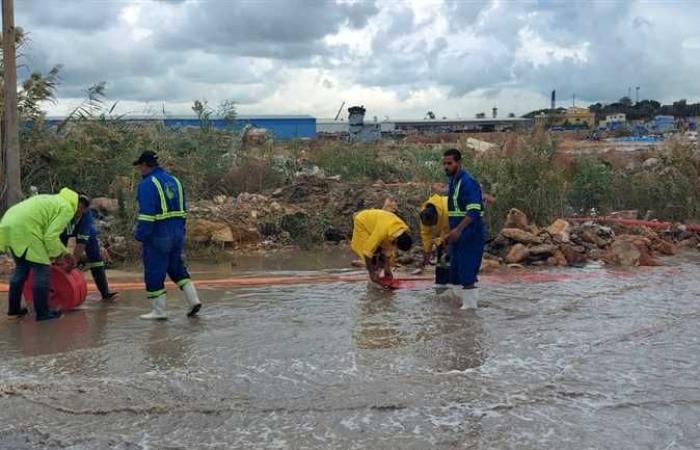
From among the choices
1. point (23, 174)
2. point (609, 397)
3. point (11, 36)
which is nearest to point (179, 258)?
point (609, 397)

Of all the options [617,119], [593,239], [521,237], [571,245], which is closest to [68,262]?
[521,237]

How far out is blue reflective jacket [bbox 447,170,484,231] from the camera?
8.09 metres

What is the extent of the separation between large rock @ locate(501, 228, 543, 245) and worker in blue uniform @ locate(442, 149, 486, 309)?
418cm

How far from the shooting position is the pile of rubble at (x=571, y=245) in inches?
474

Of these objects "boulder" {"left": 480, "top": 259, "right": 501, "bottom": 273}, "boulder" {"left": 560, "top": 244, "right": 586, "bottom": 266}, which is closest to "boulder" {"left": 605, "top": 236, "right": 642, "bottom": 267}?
"boulder" {"left": 560, "top": 244, "right": 586, "bottom": 266}

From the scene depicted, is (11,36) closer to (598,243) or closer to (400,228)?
(400,228)

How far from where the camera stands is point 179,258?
7688 millimetres

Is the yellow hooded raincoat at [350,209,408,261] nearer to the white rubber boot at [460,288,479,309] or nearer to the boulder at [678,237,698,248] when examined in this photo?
the white rubber boot at [460,288,479,309]

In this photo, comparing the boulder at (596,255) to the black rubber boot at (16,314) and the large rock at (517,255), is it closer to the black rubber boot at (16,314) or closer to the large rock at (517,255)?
the large rock at (517,255)

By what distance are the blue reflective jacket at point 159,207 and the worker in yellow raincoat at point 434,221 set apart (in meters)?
3.09

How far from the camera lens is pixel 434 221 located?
911cm

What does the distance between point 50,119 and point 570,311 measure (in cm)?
1240

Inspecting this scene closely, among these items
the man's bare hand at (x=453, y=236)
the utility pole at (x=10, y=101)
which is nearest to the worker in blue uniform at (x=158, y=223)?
the man's bare hand at (x=453, y=236)

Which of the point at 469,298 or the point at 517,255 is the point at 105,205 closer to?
the point at 517,255
